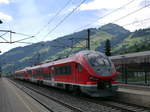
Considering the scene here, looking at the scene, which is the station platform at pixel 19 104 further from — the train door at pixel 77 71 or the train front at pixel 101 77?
the train front at pixel 101 77

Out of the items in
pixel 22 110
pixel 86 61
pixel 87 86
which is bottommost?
pixel 22 110

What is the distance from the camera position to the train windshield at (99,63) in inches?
636

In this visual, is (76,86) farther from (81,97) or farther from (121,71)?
(121,71)

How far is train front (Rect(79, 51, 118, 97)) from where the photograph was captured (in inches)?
612

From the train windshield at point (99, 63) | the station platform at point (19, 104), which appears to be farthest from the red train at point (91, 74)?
the station platform at point (19, 104)

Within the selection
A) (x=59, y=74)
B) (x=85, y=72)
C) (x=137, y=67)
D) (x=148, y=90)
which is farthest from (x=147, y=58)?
(x=85, y=72)

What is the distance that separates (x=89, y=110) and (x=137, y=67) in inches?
486

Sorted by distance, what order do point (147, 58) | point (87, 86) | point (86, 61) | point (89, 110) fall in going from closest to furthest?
point (89, 110) → point (87, 86) → point (86, 61) → point (147, 58)

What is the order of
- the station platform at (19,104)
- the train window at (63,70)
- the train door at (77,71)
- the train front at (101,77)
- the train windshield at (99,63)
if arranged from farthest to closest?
the train window at (63,70), the train door at (77,71), the train windshield at (99,63), the train front at (101,77), the station platform at (19,104)

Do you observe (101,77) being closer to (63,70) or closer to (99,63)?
(99,63)

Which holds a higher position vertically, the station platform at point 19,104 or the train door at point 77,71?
the train door at point 77,71

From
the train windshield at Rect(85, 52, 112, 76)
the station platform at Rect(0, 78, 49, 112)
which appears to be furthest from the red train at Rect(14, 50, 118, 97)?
the station platform at Rect(0, 78, 49, 112)

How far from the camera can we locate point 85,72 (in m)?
16.3

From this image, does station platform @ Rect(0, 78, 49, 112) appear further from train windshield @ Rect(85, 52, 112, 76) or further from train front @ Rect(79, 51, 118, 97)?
train windshield @ Rect(85, 52, 112, 76)
